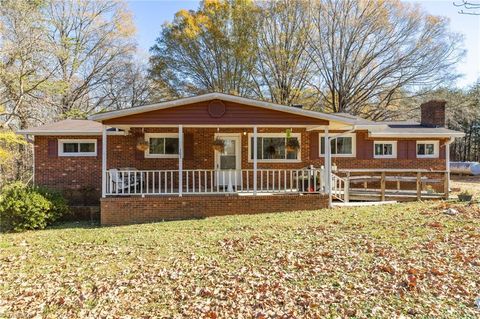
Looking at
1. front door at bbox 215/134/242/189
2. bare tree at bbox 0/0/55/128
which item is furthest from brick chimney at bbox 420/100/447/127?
bare tree at bbox 0/0/55/128

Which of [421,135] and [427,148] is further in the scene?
[427,148]

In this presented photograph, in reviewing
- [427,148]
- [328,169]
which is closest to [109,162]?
[328,169]

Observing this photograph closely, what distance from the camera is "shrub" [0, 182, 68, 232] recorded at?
9.00 metres

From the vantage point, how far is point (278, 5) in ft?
76.7

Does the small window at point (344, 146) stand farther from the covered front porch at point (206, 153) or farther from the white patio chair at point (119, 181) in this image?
the white patio chair at point (119, 181)

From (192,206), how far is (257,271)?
5.45 m

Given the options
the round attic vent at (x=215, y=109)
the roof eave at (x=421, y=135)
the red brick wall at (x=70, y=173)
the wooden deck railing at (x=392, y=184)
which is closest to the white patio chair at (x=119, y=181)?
the red brick wall at (x=70, y=173)

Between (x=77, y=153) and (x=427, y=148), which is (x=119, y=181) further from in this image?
(x=427, y=148)

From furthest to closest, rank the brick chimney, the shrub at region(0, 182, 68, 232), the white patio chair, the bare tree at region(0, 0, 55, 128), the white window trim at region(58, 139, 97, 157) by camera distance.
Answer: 1. the brick chimney
2. the bare tree at region(0, 0, 55, 128)
3. the white window trim at region(58, 139, 97, 157)
4. the white patio chair
5. the shrub at region(0, 182, 68, 232)

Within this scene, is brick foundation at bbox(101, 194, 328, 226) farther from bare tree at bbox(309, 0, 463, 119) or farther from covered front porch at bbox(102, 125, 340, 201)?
bare tree at bbox(309, 0, 463, 119)

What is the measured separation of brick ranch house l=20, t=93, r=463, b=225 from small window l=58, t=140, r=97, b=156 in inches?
1.6

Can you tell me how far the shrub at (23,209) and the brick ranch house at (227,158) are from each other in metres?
1.72

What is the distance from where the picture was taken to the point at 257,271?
16.2ft

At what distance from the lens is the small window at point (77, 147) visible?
12961mm
